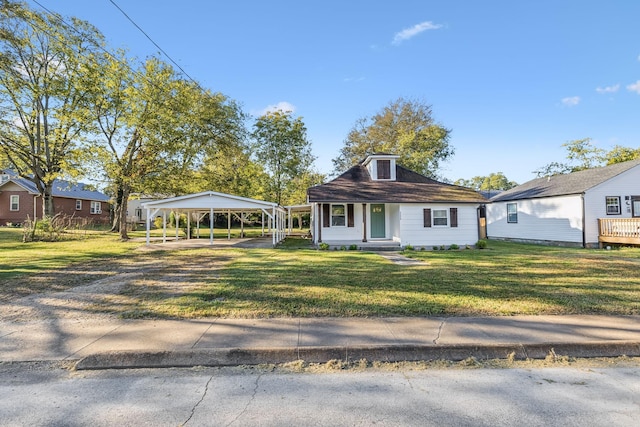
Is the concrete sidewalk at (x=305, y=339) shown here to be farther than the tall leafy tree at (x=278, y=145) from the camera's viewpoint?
No

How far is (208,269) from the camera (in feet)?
31.1

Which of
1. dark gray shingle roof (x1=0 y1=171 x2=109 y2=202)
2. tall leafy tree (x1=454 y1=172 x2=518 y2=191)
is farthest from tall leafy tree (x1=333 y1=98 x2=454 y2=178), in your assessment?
tall leafy tree (x1=454 y1=172 x2=518 y2=191)

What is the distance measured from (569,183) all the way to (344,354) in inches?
850

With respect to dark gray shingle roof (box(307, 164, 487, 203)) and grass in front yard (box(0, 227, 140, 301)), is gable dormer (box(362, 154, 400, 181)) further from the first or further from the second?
grass in front yard (box(0, 227, 140, 301))

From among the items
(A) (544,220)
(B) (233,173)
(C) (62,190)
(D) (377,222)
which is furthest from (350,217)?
(C) (62,190)

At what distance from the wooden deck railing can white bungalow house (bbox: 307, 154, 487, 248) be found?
6559 mm

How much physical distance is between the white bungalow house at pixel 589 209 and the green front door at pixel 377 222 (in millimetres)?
10044

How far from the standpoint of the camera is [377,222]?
17.8 metres

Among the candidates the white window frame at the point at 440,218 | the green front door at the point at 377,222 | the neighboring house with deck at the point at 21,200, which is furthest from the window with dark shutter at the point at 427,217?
the neighboring house with deck at the point at 21,200

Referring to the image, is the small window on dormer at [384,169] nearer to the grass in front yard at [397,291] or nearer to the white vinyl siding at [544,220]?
the white vinyl siding at [544,220]

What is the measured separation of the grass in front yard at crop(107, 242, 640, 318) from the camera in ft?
17.9

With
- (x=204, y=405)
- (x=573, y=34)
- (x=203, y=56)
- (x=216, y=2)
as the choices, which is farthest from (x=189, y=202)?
(x=573, y=34)

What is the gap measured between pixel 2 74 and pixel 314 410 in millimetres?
23688

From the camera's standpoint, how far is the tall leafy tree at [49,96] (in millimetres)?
18953
